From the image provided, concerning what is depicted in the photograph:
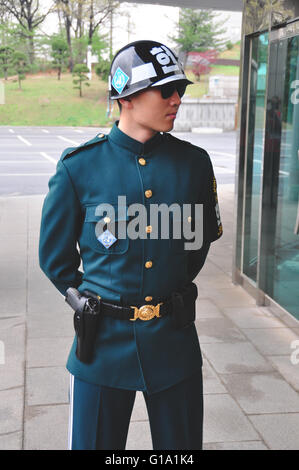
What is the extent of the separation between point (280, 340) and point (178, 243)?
2.71 m

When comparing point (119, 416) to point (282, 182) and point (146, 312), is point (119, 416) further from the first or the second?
point (282, 182)

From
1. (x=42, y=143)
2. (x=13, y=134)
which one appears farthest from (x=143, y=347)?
(x=13, y=134)

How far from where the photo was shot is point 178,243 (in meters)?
1.98

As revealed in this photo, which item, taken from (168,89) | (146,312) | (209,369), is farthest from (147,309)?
(209,369)

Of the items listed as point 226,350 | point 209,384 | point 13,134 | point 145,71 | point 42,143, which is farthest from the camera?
point 13,134

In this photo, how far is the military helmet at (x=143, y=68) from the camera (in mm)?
1812

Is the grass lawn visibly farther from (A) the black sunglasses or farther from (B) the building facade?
(A) the black sunglasses

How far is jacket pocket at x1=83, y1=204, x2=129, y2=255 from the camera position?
1.90 metres

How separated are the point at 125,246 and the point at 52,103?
40.1m

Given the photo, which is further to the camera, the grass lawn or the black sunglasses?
the grass lawn

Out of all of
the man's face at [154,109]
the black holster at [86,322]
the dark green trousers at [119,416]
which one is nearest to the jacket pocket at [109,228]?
the black holster at [86,322]

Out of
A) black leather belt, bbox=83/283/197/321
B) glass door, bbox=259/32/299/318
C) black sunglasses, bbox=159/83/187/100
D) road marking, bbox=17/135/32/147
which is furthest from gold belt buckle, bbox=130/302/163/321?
road marking, bbox=17/135/32/147

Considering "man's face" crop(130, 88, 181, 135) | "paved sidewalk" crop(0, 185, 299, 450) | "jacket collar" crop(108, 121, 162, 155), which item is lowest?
"paved sidewalk" crop(0, 185, 299, 450)
